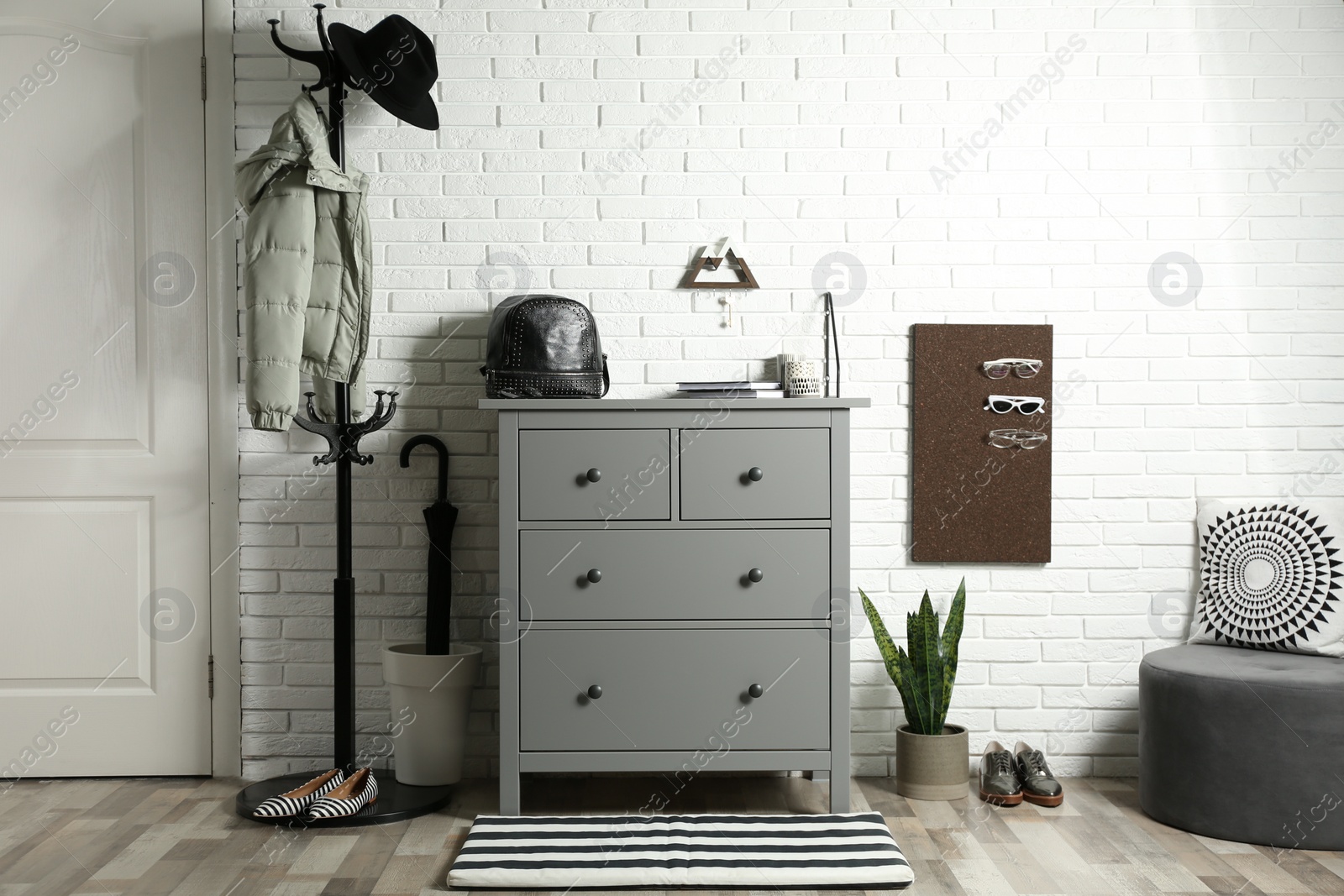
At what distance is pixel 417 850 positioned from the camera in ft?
7.45

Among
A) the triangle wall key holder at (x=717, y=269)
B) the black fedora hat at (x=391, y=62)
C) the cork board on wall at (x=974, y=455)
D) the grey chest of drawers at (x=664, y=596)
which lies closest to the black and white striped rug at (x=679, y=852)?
the grey chest of drawers at (x=664, y=596)

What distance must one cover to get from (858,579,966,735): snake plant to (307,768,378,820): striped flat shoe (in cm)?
142

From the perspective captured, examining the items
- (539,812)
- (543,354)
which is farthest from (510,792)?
(543,354)

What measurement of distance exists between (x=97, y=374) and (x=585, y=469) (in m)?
1.55

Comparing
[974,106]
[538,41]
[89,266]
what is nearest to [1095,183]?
[974,106]

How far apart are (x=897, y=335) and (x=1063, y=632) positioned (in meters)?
1.02

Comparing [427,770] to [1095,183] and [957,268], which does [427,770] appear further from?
[1095,183]

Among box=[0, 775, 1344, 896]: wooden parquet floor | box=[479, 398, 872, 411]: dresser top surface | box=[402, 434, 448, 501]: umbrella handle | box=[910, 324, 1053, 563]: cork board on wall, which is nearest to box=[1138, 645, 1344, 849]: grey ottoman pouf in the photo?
box=[0, 775, 1344, 896]: wooden parquet floor

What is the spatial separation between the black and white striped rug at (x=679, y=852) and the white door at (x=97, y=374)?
1196mm

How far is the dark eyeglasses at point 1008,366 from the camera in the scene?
2.82 metres

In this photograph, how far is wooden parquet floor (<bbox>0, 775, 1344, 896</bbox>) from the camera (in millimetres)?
2086

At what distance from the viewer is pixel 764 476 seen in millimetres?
2410

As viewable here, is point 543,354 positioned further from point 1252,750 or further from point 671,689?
point 1252,750

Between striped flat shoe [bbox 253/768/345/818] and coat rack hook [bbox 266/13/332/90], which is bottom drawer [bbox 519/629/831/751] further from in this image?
coat rack hook [bbox 266/13/332/90]
